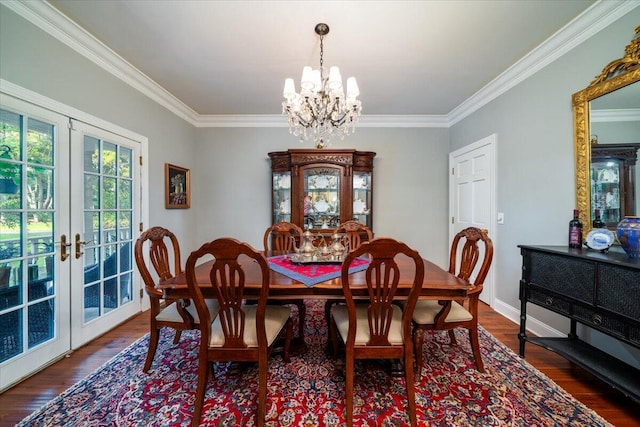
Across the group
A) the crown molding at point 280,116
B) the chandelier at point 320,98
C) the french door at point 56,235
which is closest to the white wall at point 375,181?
the crown molding at point 280,116

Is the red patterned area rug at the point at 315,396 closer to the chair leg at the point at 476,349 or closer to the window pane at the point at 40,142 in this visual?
the chair leg at the point at 476,349

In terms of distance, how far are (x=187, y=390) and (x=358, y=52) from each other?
2927mm

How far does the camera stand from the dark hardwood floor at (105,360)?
55.5 inches

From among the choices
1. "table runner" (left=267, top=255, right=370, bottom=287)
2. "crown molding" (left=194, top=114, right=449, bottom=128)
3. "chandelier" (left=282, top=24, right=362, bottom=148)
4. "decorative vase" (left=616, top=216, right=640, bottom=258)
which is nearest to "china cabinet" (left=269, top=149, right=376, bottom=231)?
"crown molding" (left=194, top=114, right=449, bottom=128)

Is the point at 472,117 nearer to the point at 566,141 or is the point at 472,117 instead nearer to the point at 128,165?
the point at 566,141

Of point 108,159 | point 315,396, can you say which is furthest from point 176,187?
point 315,396

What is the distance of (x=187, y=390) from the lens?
159 cm

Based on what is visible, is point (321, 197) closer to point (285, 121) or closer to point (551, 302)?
point (285, 121)

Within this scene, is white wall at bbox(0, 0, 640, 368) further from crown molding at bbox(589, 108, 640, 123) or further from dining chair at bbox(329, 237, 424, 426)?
dining chair at bbox(329, 237, 424, 426)

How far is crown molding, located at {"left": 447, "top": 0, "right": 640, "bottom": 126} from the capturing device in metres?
1.68

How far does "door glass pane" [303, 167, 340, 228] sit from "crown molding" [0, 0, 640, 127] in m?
1.00

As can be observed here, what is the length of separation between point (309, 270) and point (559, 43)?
273 cm

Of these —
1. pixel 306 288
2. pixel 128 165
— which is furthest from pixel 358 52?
pixel 128 165

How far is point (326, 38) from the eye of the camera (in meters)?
2.03
